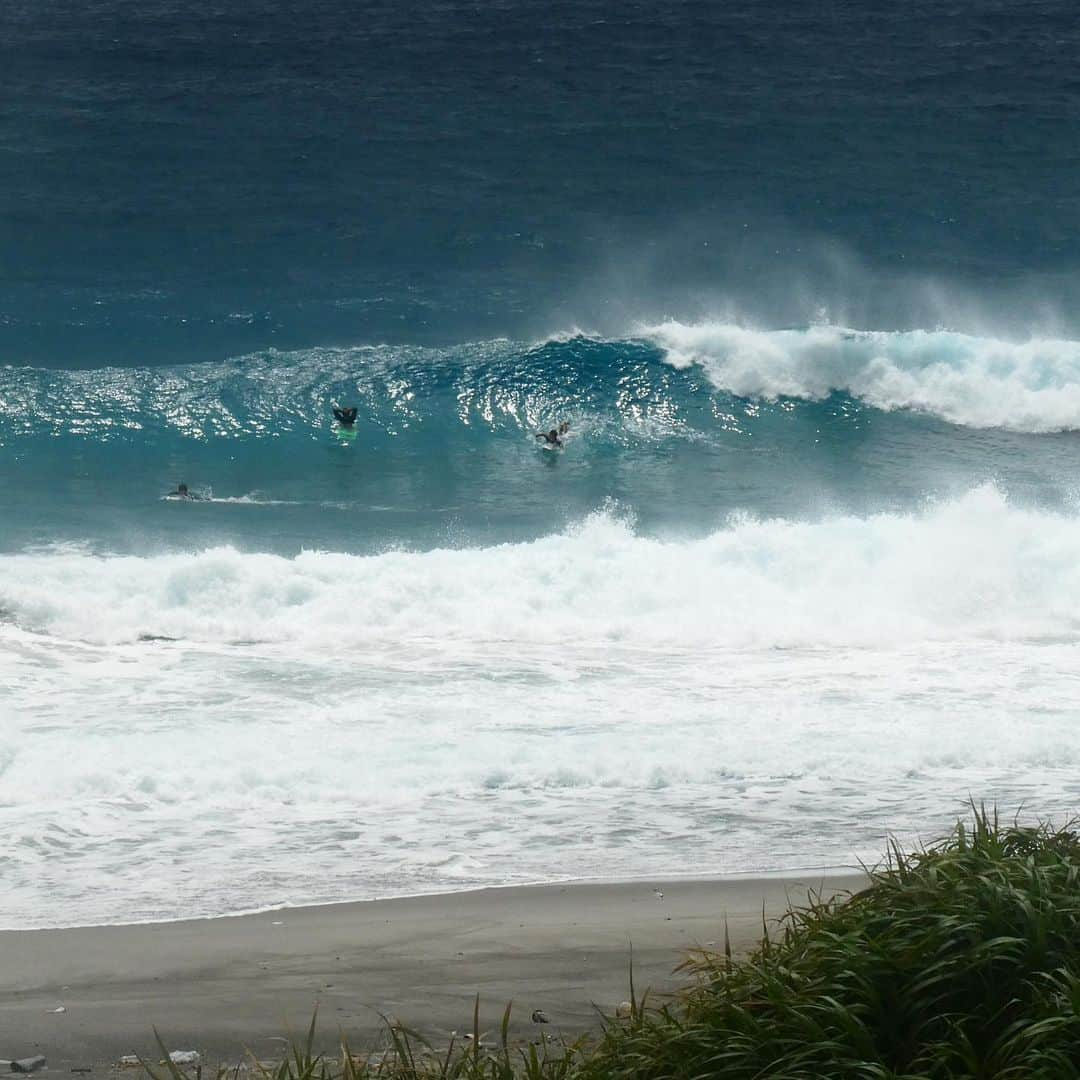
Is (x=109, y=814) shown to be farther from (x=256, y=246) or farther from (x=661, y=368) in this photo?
(x=256, y=246)

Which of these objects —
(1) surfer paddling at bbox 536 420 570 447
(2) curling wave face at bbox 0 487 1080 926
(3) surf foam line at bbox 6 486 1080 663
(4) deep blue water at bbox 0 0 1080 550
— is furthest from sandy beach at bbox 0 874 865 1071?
(1) surfer paddling at bbox 536 420 570 447

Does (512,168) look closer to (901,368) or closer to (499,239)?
(499,239)

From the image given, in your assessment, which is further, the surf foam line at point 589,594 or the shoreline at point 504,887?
the surf foam line at point 589,594

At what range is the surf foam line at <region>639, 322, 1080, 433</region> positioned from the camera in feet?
81.9

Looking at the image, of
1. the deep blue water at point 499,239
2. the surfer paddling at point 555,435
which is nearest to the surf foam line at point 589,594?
the deep blue water at point 499,239

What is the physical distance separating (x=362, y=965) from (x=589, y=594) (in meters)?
Result: 8.85

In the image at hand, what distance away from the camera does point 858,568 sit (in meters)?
16.4

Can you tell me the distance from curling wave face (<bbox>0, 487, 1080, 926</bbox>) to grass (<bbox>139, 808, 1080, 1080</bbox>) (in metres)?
3.37

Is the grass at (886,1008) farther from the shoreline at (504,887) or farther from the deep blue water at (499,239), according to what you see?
the deep blue water at (499,239)

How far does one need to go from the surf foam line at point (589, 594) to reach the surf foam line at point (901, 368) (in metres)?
7.67

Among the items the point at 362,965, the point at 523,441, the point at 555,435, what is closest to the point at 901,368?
the point at 555,435

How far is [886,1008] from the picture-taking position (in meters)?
4.61

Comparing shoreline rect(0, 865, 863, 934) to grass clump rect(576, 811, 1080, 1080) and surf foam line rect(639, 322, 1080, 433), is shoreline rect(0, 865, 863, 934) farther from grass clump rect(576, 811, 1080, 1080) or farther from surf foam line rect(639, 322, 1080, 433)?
surf foam line rect(639, 322, 1080, 433)

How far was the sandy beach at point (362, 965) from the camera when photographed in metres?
6.01
